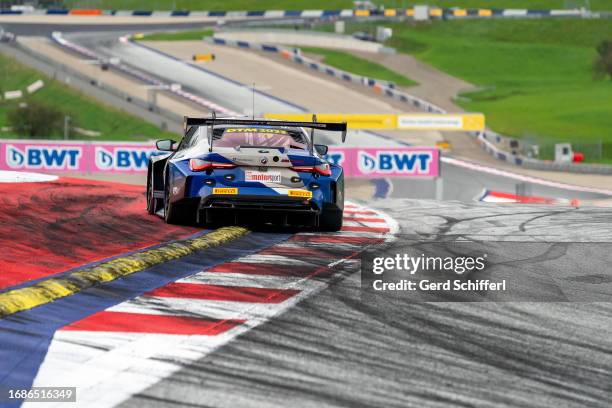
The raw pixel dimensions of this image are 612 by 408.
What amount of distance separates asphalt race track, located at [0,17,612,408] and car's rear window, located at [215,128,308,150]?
3.97 ft

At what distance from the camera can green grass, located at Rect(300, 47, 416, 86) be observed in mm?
87669

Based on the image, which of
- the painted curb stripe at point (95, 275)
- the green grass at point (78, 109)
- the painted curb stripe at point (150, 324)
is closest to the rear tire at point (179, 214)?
the painted curb stripe at point (95, 275)

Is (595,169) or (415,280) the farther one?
(595,169)

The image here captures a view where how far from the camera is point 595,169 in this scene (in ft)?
165

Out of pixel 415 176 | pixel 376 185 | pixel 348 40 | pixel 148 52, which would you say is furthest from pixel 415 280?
pixel 348 40

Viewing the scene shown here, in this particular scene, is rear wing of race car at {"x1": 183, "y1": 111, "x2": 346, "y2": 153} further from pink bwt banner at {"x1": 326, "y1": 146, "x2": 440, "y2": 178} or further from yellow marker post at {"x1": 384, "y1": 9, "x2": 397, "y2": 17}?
yellow marker post at {"x1": 384, "y1": 9, "x2": 397, "y2": 17}

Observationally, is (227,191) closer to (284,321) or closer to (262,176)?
(262,176)

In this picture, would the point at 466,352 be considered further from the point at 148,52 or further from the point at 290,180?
the point at 148,52

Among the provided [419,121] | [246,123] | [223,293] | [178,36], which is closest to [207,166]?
[246,123]

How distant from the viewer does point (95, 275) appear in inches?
313

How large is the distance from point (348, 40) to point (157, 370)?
99.6m

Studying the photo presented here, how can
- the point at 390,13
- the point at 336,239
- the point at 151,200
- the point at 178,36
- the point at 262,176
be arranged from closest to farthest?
the point at 336,239 → the point at 262,176 → the point at 151,200 → the point at 178,36 → the point at 390,13

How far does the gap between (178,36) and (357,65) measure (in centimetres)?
1798

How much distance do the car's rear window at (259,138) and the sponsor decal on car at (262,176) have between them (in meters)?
0.73
